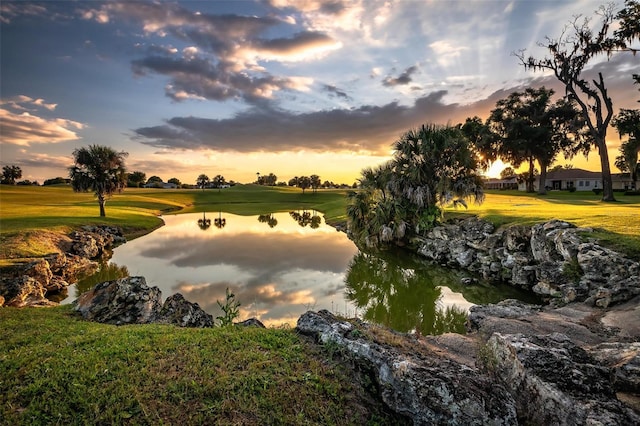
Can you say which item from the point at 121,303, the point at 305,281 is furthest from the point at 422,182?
the point at 121,303

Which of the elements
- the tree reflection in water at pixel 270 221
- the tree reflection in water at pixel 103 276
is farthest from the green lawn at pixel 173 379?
the tree reflection in water at pixel 270 221

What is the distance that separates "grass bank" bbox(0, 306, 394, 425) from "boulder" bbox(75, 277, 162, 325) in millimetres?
2741

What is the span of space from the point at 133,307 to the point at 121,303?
359mm

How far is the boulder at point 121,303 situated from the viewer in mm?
8695

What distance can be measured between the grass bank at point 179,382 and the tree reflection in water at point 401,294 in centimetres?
397

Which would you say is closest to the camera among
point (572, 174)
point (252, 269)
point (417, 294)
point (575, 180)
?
point (417, 294)

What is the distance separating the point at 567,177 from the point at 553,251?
78026 millimetres

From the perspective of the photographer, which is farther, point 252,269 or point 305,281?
point 252,269

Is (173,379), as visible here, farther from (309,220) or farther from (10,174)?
(10,174)

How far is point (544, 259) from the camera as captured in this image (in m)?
13.8

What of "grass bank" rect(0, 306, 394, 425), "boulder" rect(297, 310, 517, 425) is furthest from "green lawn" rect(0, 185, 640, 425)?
"boulder" rect(297, 310, 517, 425)

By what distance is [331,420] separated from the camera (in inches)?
159

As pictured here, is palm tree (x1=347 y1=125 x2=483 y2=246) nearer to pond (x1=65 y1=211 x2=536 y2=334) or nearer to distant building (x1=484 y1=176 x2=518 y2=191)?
pond (x1=65 y1=211 x2=536 y2=334)

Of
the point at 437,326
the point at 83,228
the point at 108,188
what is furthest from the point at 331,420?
the point at 108,188
